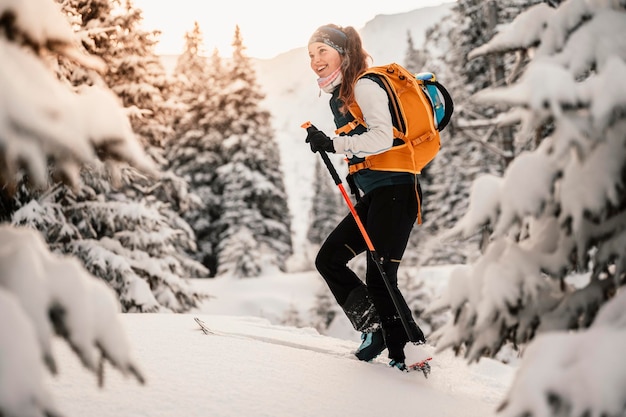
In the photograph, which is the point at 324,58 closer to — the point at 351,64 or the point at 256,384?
the point at 351,64

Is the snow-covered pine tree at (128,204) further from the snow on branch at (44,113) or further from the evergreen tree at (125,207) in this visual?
the snow on branch at (44,113)

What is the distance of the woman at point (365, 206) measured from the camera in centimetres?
378

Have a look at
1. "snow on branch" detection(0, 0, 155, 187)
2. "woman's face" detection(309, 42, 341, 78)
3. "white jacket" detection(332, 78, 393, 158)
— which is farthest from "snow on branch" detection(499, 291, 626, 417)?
"woman's face" detection(309, 42, 341, 78)

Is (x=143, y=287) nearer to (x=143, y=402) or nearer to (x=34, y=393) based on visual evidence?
(x=143, y=402)

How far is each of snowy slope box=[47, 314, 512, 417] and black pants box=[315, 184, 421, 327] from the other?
549 millimetres

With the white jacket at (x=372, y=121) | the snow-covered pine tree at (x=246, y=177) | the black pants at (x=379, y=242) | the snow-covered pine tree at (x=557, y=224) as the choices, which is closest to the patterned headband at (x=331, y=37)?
the white jacket at (x=372, y=121)

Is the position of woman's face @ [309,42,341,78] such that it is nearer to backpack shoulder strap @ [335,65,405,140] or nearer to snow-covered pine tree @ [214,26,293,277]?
backpack shoulder strap @ [335,65,405,140]

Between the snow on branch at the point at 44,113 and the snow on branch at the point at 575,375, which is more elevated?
the snow on branch at the point at 44,113

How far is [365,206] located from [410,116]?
83cm

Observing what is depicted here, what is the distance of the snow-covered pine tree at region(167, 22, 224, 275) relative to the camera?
102ft

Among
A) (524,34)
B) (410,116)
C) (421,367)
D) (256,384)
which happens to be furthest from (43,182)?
(421,367)

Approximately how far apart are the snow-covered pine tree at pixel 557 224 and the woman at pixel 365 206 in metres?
1.77

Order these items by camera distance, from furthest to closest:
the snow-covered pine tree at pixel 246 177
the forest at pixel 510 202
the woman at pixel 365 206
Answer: the snow-covered pine tree at pixel 246 177 → the woman at pixel 365 206 → the forest at pixel 510 202

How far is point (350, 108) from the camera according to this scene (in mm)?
4039
